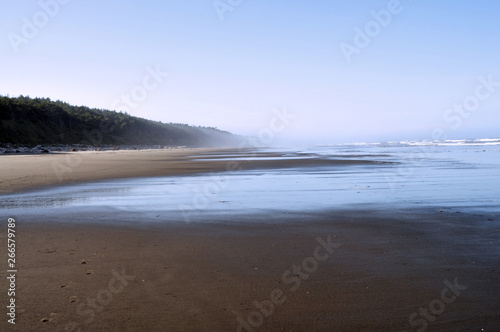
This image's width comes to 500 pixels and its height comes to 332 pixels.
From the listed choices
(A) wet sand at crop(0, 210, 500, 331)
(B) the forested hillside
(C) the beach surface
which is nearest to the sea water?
(C) the beach surface

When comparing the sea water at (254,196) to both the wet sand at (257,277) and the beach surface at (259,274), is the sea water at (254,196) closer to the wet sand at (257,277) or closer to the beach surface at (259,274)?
the beach surface at (259,274)

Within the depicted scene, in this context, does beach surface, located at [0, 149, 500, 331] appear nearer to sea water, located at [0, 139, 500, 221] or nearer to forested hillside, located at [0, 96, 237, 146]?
sea water, located at [0, 139, 500, 221]

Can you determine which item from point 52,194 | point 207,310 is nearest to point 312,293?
point 207,310

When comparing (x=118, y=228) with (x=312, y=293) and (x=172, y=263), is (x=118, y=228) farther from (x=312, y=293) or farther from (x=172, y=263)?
(x=312, y=293)

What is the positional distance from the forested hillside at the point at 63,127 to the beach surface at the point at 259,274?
44.4 m

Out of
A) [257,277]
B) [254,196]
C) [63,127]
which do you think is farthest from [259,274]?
[63,127]

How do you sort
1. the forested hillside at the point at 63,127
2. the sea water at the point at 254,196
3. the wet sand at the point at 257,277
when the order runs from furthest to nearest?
1. the forested hillside at the point at 63,127
2. the sea water at the point at 254,196
3. the wet sand at the point at 257,277

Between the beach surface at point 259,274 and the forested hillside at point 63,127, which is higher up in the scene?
the forested hillside at point 63,127

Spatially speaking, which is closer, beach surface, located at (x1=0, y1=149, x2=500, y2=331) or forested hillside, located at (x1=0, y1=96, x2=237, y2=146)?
beach surface, located at (x1=0, y1=149, x2=500, y2=331)

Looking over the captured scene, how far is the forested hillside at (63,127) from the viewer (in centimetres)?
4888

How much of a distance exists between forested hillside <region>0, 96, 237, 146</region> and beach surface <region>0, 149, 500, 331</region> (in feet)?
146

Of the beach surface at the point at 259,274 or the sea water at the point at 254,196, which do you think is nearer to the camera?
the beach surface at the point at 259,274

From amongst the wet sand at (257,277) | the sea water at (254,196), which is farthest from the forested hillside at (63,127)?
the wet sand at (257,277)

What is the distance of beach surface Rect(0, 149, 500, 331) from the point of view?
354 cm
